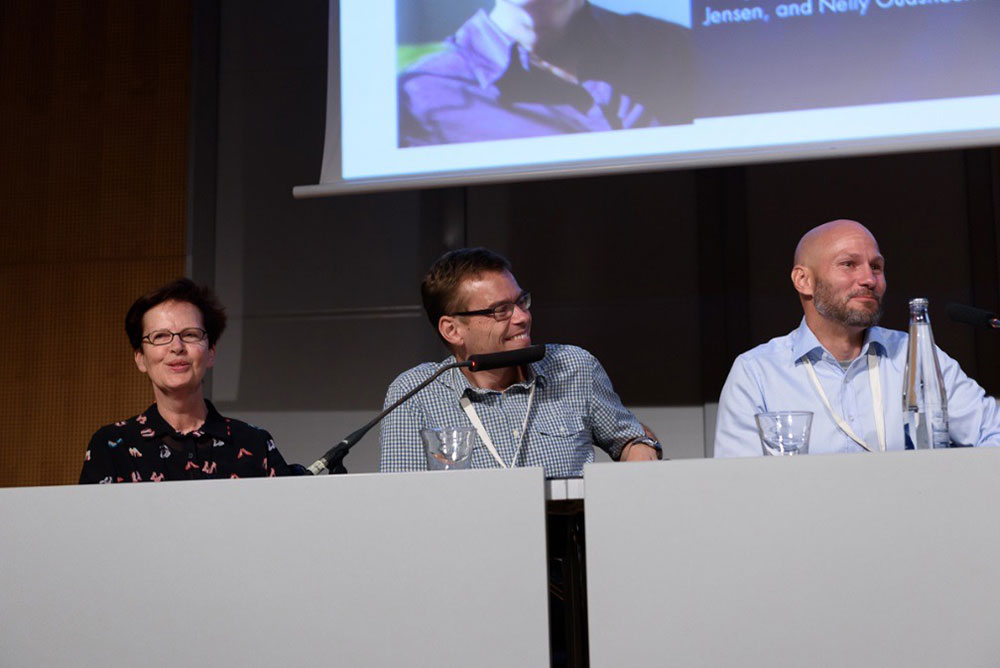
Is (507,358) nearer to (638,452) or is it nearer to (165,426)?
(638,452)

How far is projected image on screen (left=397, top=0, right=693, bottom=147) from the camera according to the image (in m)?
2.85

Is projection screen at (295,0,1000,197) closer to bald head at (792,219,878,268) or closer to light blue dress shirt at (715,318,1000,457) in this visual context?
bald head at (792,219,878,268)

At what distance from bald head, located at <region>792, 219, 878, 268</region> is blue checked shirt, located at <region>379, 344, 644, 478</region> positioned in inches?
22.6

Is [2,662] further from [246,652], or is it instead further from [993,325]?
[993,325]

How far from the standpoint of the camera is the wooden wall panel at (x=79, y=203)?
11.5ft

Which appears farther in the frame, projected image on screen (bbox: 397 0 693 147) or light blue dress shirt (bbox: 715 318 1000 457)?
projected image on screen (bbox: 397 0 693 147)

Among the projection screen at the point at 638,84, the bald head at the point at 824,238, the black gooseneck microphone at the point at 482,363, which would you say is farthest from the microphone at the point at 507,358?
the projection screen at the point at 638,84

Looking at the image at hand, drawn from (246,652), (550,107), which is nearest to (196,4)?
(550,107)

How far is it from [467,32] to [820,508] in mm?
2132

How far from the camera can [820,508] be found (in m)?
1.23

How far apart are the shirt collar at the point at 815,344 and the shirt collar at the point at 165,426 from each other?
131cm

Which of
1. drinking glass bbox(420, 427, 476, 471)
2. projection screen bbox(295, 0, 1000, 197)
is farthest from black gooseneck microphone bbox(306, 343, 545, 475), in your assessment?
projection screen bbox(295, 0, 1000, 197)

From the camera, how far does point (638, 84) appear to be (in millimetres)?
2857

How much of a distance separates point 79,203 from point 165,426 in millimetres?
1663
